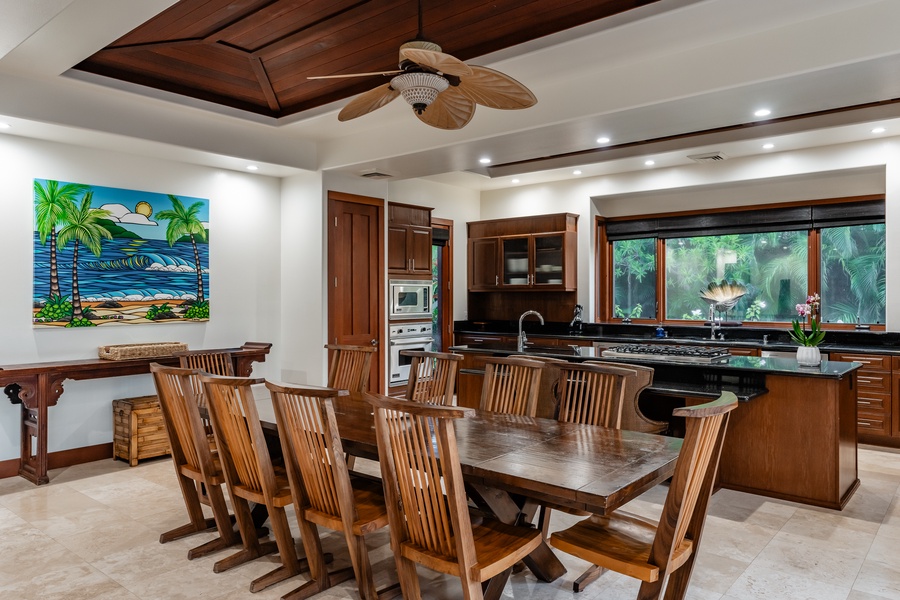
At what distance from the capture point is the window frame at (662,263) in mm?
6153

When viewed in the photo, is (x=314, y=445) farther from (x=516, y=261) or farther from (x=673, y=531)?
(x=516, y=261)

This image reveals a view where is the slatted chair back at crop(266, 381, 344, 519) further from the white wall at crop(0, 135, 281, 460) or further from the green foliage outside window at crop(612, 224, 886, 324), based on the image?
the green foliage outside window at crop(612, 224, 886, 324)

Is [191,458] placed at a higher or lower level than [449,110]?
lower

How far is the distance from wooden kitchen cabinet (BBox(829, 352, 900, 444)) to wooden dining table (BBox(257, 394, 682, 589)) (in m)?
3.81

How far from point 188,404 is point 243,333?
2888 millimetres

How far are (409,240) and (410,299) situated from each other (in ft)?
2.29

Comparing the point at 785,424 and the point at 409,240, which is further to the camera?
the point at 409,240

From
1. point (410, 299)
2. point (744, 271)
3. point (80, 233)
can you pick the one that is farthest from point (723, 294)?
point (80, 233)

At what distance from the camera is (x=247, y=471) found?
9.30ft

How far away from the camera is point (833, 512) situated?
3.67 metres

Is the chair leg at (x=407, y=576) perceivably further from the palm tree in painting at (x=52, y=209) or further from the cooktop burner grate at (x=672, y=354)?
the palm tree in painting at (x=52, y=209)

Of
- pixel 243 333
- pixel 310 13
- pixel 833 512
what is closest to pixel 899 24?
pixel 833 512

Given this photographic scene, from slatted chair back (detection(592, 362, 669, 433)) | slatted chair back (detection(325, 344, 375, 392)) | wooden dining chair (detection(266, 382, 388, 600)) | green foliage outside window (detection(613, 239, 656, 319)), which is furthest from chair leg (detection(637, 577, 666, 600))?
green foliage outside window (detection(613, 239, 656, 319))

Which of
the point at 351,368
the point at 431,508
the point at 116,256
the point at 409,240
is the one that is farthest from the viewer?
the point at 409,240
